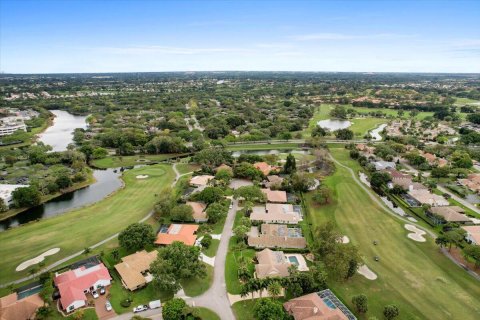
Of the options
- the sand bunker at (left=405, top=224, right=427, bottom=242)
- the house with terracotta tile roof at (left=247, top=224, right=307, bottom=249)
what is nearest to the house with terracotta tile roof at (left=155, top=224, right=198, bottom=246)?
the house with terracotta tile roof at (left=247, top=224, right=307, bottom=249)

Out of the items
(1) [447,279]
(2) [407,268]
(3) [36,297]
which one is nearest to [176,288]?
(3) [36,297]

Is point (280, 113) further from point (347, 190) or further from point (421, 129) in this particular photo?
point (347, 190)

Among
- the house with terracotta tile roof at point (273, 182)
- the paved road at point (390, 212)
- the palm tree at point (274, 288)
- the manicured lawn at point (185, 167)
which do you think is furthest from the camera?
the manicured lawn at point (185, 167)

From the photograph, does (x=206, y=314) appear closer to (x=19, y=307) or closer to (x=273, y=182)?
(x=19, y=307)

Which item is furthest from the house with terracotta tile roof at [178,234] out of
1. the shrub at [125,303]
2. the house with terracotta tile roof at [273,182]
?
the house with terracotta tile roof at [273,182]

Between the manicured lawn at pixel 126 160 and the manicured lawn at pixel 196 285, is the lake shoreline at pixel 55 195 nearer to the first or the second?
the manicured lawn at pixel 126 160

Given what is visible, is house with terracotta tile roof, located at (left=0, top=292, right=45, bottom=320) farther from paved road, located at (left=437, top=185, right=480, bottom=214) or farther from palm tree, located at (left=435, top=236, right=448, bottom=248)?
paved road, located at (left=437, top=185, right=480, bottom=214)
